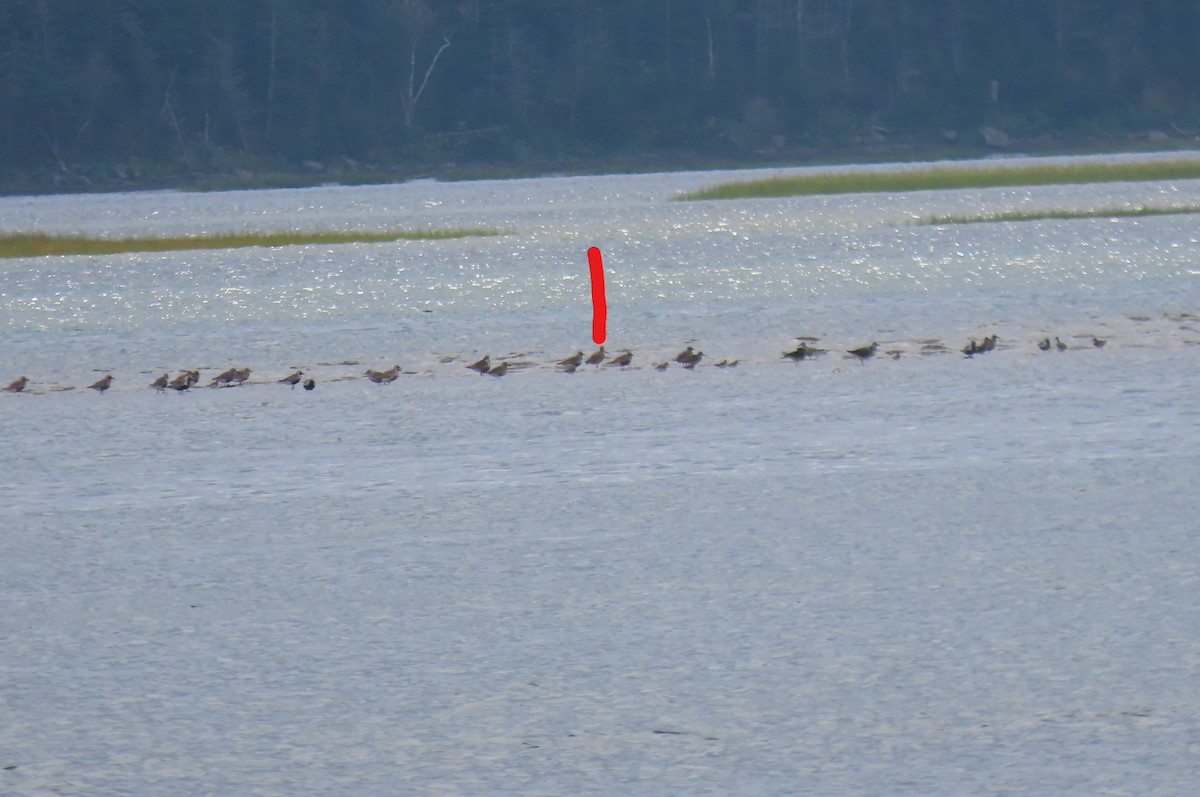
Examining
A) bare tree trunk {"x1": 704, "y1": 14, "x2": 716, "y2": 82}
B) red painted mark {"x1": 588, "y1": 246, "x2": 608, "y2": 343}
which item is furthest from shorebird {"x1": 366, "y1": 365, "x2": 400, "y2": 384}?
bare tree trunk {"x1": 704, "y1": 14, "x2": 716, "y2": 82}

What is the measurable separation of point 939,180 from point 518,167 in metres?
23.7

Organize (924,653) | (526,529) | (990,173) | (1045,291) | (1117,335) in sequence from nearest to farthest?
1. (924,653)
2. (526,529)
3. (1117,335)
4. (1045,291)
5. (990,173)

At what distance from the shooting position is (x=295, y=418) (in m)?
9.83

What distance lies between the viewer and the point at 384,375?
11.5 metres

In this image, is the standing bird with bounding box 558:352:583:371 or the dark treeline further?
the dark treeline

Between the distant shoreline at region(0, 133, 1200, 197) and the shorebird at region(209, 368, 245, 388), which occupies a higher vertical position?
the distant shoreline at region(0, 133, 1200, 197)

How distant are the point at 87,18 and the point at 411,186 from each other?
19046mm

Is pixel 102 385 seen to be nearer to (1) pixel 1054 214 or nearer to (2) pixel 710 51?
(1) pixel 1054 214

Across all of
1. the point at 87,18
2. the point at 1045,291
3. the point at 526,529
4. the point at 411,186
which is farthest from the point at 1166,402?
the point at 87,18

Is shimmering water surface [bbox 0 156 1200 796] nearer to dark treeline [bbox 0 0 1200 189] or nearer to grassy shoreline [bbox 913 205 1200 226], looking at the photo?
grassy shoreline [bbox 913 205 1200 226]

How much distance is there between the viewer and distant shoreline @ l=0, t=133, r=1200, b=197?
56.6 m

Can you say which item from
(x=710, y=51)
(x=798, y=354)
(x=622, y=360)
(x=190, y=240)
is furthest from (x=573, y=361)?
(x=710, y=51)

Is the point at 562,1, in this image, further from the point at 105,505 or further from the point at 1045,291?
the point at 105,505

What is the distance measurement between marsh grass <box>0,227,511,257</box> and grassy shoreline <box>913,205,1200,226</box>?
7.02 m
